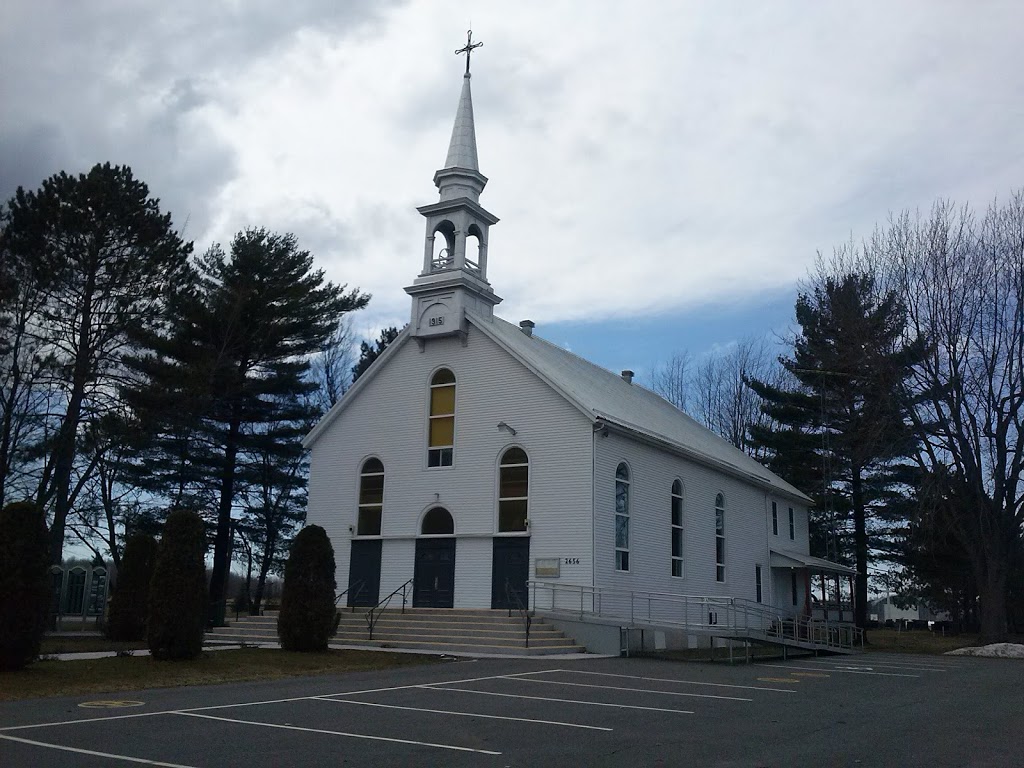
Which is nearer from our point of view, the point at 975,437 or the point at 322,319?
the point at 975,437

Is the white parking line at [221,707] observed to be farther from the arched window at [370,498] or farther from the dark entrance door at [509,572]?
the arched window at [370,498]

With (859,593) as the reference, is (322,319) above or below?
above

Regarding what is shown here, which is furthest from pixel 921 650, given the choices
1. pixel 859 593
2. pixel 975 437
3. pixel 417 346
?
pixel 417 346

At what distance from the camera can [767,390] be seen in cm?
4781

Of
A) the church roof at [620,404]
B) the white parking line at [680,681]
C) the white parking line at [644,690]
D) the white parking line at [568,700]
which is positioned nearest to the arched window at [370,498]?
the church roof at [620,404]

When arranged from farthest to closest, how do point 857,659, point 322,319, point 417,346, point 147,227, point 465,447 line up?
point 322,319 → point 147,227 → point 417,346 → point 465,447 → point 857,659

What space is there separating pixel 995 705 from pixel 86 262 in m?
28.9

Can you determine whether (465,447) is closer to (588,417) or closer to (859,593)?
(588,417)

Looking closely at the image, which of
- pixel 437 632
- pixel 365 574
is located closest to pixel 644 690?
pixel 437 632

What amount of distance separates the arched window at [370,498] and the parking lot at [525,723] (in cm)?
1244

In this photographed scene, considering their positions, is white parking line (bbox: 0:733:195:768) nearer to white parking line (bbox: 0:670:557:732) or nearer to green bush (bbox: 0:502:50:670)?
white parking line (bbox: 0:670:557:732)

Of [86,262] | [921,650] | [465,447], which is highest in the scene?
[86,262]

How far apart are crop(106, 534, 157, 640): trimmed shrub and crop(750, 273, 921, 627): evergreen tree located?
24313 mm

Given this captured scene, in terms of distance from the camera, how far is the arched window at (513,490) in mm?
27109
